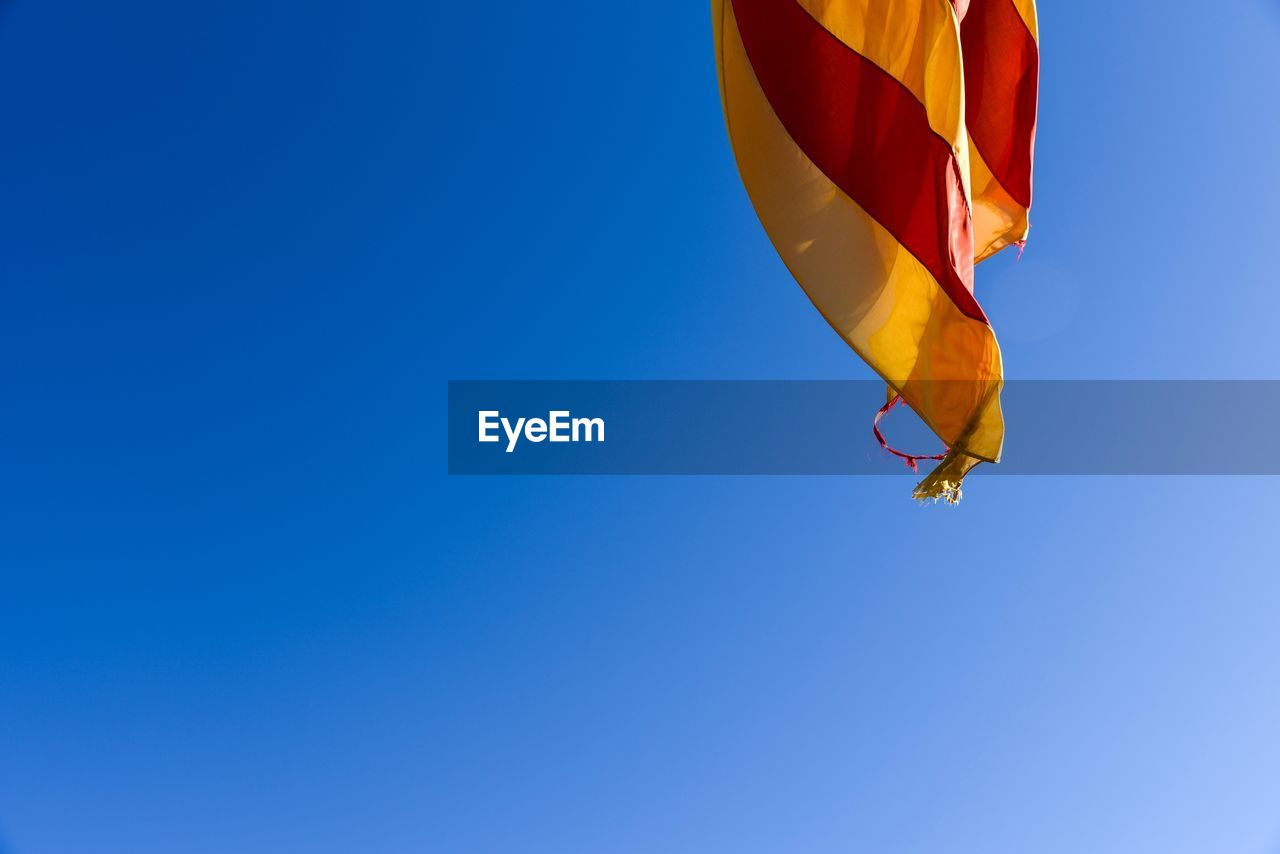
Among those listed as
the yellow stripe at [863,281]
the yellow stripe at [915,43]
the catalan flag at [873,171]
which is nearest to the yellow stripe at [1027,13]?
the catalan flag at [873,171]

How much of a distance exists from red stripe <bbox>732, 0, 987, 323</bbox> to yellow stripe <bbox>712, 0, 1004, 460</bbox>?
7 cm

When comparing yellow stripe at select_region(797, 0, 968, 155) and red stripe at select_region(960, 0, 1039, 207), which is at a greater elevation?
red stripe at select_region(960, 0, 1039, 207)

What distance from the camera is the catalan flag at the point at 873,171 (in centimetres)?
430

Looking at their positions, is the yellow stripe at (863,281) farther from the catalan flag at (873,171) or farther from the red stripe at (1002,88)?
the red stripe at (1002,88)

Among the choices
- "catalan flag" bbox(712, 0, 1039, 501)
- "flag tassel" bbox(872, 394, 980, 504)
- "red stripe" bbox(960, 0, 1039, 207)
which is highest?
"red stripe" bbox(960, 0, 1039, 207)

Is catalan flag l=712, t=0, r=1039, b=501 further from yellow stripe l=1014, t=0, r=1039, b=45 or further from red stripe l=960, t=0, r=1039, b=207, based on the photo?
yellow stripe l=1014, t=0, r=1039, b=45

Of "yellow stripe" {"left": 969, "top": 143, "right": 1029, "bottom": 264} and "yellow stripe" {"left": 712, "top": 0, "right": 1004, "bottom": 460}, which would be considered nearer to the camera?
"yellow stripe" {"left": 712, "top": 0, "right": 1004, "bottom": 460}

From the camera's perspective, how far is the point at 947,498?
175 inches

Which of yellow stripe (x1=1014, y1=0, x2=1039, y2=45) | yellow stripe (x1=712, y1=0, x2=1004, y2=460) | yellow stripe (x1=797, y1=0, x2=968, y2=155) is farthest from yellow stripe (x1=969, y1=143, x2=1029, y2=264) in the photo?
yellow stripe (x1=712, y1=0, x2=1004, y2=460)

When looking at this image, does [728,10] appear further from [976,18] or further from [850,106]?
[976,18]

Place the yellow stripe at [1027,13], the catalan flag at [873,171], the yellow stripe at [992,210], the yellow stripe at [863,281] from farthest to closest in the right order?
the yellow stripe at [992,210] < the yellow stripe at [1027,13] < the catalan flag at [873,171] < the yellow stripe at [863,281]

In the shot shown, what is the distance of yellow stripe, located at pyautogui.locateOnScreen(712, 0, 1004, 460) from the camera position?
13.6 ft

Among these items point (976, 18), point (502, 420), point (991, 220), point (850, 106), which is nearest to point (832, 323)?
point (850, 106)

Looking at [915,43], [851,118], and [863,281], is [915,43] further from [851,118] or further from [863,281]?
[863,281]
